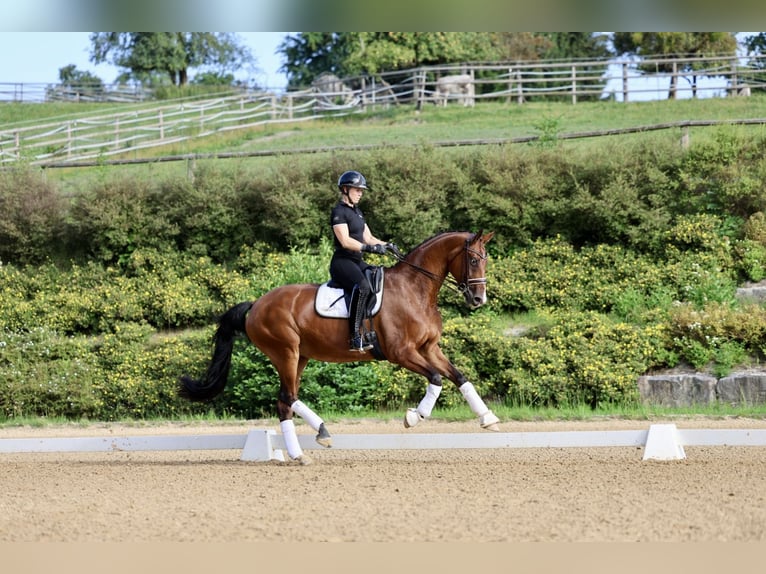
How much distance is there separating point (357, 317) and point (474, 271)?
1.21 meters

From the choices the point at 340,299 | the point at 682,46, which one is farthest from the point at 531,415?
the point at 682,46

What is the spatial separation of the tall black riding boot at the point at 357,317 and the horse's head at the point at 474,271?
948mm

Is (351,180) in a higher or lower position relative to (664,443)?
higher

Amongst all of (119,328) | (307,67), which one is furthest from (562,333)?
(307,67)

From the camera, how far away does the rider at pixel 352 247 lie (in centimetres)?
863

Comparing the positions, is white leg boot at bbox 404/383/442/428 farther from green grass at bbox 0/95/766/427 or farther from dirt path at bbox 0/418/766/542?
green grass at bbox 0/95/766/427

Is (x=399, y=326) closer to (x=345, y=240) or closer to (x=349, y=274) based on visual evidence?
(x=349, y=274)

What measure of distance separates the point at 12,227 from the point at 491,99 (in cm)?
2377

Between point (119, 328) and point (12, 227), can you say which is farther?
point (12, 227)

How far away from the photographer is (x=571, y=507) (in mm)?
6332

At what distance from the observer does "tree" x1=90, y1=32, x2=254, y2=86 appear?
48594 millimetres

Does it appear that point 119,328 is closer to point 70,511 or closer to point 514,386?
point 514,386

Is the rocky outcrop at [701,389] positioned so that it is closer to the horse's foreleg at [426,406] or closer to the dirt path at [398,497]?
the dirt path at [398,497]

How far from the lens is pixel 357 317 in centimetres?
870
